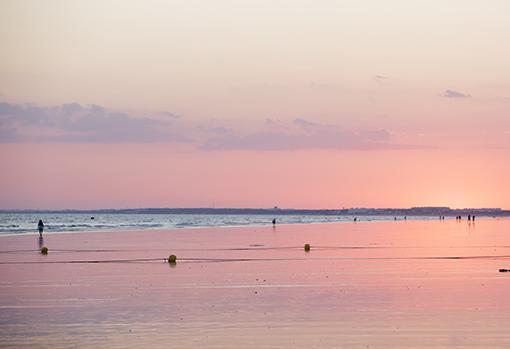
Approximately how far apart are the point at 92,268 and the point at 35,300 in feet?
44.6

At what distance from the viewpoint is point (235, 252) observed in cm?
5494

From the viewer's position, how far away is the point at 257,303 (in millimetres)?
26922

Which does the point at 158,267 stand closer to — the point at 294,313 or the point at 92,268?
the point at 92,268

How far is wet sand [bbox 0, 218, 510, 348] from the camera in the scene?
2045 centimetres

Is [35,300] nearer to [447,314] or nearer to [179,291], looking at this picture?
[179,291]

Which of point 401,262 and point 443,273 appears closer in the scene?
point 443,273

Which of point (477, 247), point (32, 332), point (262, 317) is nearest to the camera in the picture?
point (32, 332)

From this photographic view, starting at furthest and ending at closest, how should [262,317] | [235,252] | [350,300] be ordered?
[235,252] → [350,300] → [262,317]

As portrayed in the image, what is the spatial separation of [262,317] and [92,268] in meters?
20.0

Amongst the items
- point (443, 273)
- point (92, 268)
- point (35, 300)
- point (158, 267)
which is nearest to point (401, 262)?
point (443, 273)

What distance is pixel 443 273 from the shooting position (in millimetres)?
37625

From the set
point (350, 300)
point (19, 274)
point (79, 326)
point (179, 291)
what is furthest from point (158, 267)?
point (79, 326)

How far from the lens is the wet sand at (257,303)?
67.1 feet

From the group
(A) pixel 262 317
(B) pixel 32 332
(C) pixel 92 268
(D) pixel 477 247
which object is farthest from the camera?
(D) pixel 477 247
